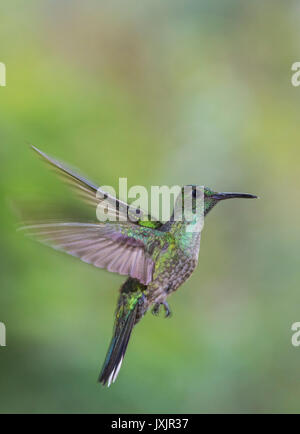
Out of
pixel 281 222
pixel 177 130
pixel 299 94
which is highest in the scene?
pixel 299 94

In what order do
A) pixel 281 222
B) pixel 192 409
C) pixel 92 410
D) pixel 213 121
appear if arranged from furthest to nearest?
1. pixel 213 121
2. pixel 281 222
3. pixel 192 409
4. pixel 92 410

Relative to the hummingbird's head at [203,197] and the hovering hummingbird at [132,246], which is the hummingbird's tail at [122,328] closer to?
the hovering hummingbird at [132,246]

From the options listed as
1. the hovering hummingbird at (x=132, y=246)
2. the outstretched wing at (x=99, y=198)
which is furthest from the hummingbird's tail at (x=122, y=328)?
the outstretched wing at (x=99, y=198)

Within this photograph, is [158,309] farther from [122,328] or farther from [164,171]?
[164,171]

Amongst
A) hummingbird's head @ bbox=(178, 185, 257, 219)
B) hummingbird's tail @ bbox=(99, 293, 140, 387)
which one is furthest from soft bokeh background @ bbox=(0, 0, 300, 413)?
hummingbird's head @ bbox=(178, 185, 257, 219)
